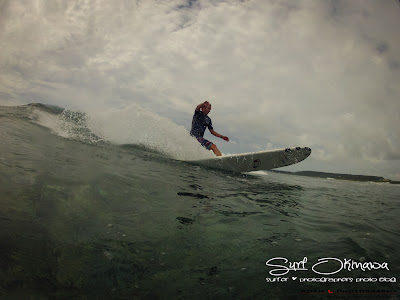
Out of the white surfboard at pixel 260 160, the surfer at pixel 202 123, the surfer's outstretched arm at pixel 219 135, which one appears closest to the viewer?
the white surfboard at pixel 260 160

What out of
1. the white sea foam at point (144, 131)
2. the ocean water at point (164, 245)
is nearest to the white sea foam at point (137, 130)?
the white sea foam at point (144, 131)

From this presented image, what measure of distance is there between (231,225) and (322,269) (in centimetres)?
134

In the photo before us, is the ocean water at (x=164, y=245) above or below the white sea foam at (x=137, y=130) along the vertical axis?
below

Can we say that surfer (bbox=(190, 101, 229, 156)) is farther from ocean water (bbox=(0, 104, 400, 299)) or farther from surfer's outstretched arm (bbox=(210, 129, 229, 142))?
ocean water (bbox=(0, 104, 400, 299))

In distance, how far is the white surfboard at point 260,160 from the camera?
935 centimetres

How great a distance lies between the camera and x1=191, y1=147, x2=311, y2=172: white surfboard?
9.35 m

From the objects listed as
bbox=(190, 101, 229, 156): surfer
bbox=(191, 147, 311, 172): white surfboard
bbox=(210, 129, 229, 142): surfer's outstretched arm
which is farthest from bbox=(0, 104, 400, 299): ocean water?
bbox=(190, 101, 229, 156): surfer

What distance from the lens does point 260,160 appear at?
32.0 ft

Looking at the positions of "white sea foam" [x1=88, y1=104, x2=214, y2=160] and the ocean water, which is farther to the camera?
"white sea foam" [x1=88, y1=104, x2=214, y2=160]

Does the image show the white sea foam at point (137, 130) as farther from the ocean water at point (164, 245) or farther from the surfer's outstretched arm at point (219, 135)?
the ocean water at point (164, 245)

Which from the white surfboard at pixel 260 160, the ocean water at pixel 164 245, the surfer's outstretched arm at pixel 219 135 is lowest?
the ocean water at pixel 164 245

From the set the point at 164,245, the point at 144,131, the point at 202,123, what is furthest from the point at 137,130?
the point at 164,245

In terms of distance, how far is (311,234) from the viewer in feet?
11.1

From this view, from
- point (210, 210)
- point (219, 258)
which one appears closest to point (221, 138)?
point (210, 210)
